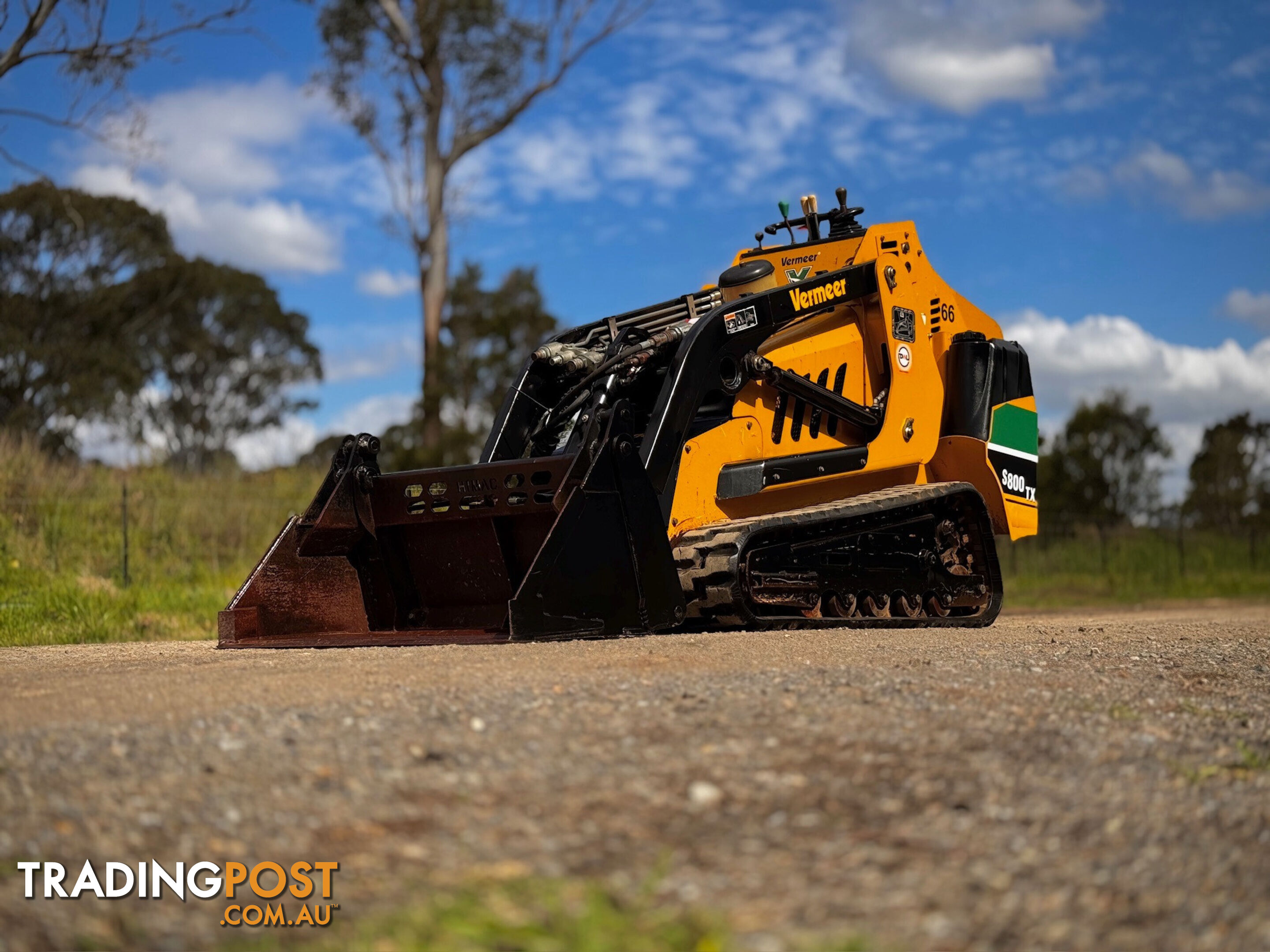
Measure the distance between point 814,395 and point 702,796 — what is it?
5.16 m

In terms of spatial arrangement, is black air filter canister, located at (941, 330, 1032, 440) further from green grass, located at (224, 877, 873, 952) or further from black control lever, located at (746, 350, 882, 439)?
green grass, located at (224, 877, 873, 952)

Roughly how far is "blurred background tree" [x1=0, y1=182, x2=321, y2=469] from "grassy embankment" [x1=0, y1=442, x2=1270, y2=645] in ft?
37.6

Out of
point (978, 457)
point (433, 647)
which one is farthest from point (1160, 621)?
point (433, 647)

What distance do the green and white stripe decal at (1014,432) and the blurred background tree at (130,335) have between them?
2173 centimetres

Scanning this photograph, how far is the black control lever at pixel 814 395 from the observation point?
7.16 metres

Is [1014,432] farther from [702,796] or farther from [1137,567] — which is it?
[1137,567]

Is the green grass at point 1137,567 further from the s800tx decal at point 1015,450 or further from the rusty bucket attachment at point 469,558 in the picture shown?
the rusty bucket attachment at point 469,558

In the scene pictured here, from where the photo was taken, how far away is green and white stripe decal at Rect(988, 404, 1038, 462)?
8.72m

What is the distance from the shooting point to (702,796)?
2.70 meters

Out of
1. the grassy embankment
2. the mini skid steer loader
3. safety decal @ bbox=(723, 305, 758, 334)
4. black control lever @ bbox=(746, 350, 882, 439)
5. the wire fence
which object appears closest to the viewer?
the mini skid steer loader

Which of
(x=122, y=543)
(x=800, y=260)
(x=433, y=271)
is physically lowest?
(x=122, y=543)

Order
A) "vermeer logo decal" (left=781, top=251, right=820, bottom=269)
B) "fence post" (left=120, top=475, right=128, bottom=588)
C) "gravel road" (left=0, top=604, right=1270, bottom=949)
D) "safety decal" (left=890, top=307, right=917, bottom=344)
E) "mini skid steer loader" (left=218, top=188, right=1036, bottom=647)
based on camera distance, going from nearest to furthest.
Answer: "gravel road" (left=0, top=604, right=1270, bottom=949)
"mini skid steer loader" (left=218, top=188, right=1036, bottom=647)
"safety decal" (left=890, top=307, right=917, bottom=344)
"vermeer logo decal" (left=781, top=251, right=820, bottom=269)
"fence post" (left=120, top=475, right=128, bottom=588)

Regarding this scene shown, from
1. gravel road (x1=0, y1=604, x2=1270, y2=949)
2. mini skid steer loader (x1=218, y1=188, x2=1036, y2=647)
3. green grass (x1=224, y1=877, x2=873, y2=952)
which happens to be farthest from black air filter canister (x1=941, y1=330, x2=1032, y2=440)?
green grass (x1=224, y1=877, x2=873, y2=952)

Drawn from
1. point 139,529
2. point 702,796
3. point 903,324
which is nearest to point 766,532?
point 903,324
